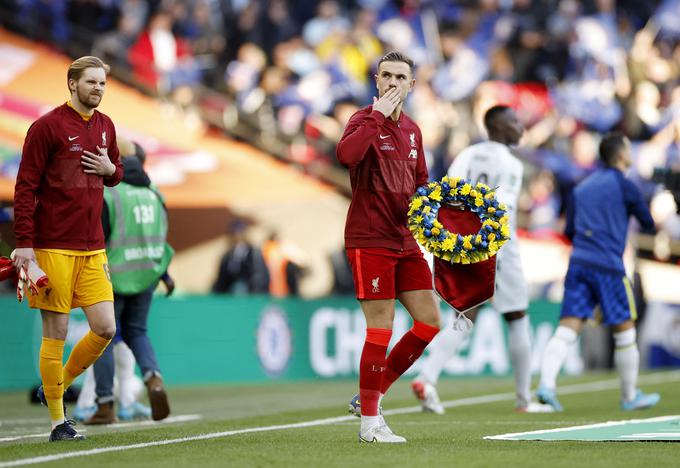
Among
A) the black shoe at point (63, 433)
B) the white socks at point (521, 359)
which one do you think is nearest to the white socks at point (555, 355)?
the white socks at point (521, 359)

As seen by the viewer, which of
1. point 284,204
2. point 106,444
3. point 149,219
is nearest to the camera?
point 106,444

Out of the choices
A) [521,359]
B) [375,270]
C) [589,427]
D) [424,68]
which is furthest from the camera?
[424,68]

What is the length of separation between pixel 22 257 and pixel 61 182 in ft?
1.86

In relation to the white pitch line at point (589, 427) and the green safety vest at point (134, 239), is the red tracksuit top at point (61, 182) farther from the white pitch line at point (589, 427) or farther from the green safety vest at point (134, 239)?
the white pitch line at point (589, 427)

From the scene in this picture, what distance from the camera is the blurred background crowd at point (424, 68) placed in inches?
904

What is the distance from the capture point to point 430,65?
83.8ft

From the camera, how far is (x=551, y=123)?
83.2 ft

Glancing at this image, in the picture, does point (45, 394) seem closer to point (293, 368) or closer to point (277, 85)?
point (293, 368)

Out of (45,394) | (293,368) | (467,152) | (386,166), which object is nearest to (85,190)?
(45,394)

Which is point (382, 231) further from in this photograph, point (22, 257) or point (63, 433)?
point (63, 433)

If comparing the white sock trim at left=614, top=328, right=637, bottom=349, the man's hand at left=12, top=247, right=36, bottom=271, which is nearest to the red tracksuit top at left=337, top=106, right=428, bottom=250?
the man's hand at left=12, top=247, right=36, bottom=271

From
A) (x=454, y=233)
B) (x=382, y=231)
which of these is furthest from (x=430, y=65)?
(x=382, y=231)

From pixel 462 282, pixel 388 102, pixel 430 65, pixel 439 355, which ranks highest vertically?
pixel 430 65

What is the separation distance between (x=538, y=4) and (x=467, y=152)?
17.2 meters
